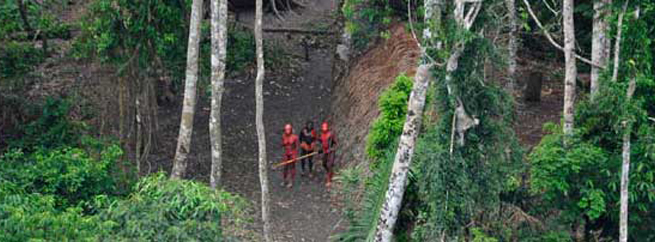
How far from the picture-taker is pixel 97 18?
16.6 metres

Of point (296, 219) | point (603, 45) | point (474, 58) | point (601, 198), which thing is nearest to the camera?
point (474, 58)

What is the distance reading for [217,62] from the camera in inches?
585

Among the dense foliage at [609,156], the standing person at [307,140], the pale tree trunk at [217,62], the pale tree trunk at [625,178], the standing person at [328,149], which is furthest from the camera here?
the standing person at [307,140]

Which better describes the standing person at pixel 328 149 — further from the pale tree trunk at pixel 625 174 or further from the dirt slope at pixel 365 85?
the pale tree trunk at pixel 625 174

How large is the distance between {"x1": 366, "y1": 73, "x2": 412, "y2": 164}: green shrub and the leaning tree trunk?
2.28 meters

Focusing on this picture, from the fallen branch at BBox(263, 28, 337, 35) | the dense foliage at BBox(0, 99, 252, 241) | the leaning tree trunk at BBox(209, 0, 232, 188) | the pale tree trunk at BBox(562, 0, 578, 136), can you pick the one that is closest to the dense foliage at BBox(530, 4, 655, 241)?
the pale tree trunk at BBox(562, 0, 578, 136)

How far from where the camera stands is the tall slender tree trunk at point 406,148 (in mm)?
12500

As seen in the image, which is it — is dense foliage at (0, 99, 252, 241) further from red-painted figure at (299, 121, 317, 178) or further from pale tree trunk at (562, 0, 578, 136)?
pale tree trunk at (562, 0, 578, 136)

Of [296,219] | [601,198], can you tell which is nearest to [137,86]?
[296,219]

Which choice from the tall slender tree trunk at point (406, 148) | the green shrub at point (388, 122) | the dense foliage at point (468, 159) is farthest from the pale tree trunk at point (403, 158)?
the green shrub at point (388, 122)

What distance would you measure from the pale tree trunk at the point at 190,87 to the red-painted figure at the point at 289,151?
2.22 metres

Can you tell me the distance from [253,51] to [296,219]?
5.72 meters

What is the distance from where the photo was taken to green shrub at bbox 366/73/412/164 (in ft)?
49.1

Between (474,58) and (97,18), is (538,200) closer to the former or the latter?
(474,58)
